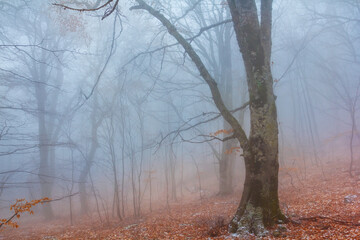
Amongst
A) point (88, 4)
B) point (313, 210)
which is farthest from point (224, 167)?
point (88, 4)

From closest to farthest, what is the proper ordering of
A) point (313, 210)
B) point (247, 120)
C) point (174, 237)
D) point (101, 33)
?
point (174, 237)
point (313, 210)
point (101, 33)
point (247, 120)

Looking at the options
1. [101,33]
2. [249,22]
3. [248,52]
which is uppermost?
[101,33]

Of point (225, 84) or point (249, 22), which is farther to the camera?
point (225, 84)

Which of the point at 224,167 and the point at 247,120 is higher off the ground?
the point at 247,120

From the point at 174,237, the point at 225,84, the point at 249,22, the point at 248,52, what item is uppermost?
the point at 225,84

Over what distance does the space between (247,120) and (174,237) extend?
76.3 feet

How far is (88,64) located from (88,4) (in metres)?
10.1

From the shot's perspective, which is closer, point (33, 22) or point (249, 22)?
point (249, 22)

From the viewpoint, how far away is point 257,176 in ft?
12.6

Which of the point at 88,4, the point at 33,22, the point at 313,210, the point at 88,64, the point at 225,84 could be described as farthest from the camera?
the point at 88,64

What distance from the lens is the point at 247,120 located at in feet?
86.3

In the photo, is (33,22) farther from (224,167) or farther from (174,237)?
(174,237)

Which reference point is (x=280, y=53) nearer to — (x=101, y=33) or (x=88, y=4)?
(x=101, y=33)

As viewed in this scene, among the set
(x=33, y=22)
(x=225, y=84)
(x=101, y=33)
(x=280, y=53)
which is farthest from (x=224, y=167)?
(x=280, y=53)
